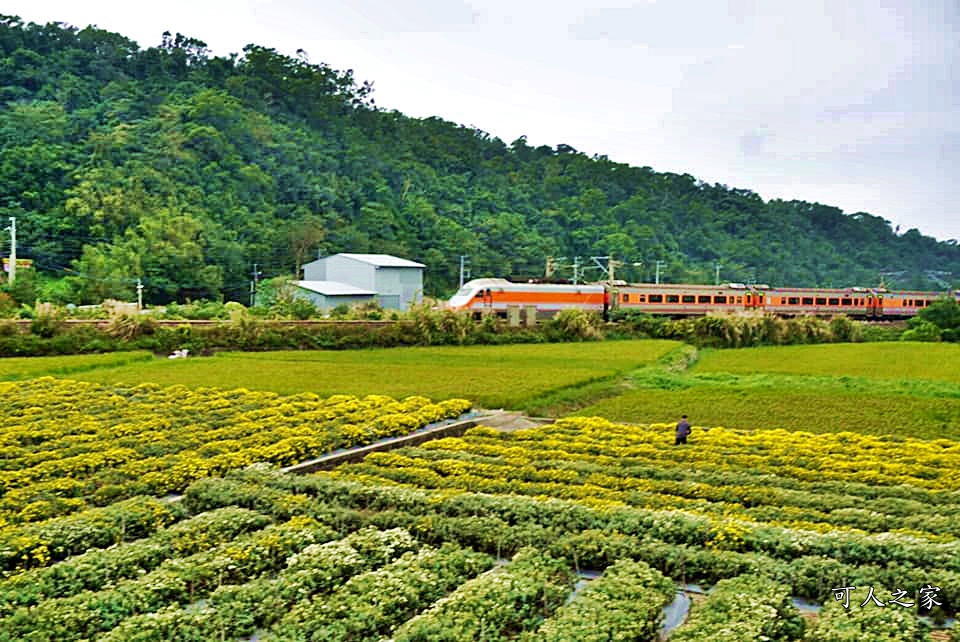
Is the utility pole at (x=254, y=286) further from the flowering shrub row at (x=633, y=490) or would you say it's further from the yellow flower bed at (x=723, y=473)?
the flowering shrub row at (x=633, y=490)

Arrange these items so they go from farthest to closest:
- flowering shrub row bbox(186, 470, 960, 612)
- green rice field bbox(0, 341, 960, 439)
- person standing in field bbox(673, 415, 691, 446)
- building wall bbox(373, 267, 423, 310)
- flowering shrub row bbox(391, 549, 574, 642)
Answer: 1. building wall bbox(373, 267, 423, 310)
2. green rice field bbox(0, 341, 960, 439)
3. person standing in field bbox(673, 415, 691, 446)
4. flowering shrub row bbox(186, 470, 960, 612)
5. flowering shrub row bbox(391, 549, 574, 642)

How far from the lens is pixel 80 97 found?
221 feet

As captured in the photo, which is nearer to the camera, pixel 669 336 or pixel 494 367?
pixel 494 367

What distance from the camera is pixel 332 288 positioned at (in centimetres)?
5472

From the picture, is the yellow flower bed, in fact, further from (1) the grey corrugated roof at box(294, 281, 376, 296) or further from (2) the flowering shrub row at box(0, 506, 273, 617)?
(1) the grey corrugated roof at box(294, 281, 376, 296)

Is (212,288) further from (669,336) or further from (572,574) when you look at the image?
(572,574)

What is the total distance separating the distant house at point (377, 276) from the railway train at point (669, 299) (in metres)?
13.3

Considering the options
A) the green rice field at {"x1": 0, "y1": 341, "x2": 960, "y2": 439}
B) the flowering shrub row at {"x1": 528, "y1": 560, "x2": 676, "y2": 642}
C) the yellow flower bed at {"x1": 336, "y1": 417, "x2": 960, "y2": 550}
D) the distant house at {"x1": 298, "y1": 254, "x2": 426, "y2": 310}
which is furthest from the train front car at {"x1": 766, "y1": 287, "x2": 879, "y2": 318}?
the flowering shrub row at {"x1": 528, "y1": 560, "x2": 676, "y2": 642}

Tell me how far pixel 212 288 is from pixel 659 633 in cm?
5394

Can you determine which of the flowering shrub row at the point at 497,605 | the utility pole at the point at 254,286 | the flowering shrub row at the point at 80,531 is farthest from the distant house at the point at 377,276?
the flowering shrub row at the point at 497,605

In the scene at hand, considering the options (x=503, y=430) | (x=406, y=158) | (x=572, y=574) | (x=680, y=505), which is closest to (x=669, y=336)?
(x=503, y=430)

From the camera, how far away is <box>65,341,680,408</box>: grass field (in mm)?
23562

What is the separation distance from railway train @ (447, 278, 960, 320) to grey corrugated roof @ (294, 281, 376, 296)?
11.1m

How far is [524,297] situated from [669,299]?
9500 millimetres
